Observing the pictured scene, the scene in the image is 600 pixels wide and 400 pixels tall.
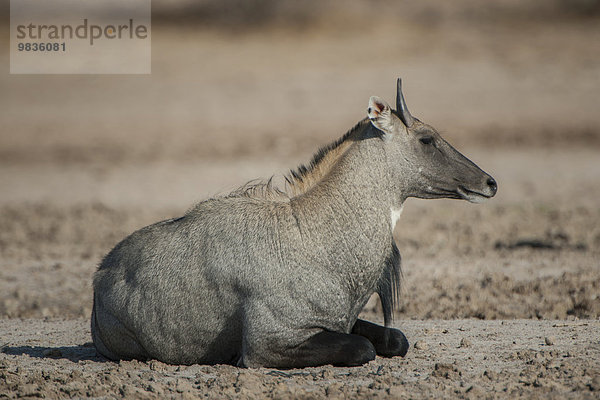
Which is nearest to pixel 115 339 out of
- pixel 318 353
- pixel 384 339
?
pixel 318 353

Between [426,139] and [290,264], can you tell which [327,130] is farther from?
[290,264]

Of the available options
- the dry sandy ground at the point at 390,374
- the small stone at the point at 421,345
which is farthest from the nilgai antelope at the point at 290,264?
the small stone at the point at 421,345

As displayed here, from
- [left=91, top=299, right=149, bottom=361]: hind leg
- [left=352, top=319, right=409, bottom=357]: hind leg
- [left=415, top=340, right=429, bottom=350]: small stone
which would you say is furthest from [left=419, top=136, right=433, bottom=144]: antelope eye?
[left=91, top=299, right=149, bottom=361]: hind leg

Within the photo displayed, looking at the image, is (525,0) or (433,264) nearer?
(433,264)

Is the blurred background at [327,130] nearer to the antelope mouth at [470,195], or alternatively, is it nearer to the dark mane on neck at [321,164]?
the antelope mouth at [470,195]

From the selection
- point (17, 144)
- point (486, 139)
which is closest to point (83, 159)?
point (17, 144)

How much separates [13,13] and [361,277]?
112 feet

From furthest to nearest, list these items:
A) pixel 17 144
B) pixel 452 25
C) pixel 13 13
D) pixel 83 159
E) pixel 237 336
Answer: pixel 13 13, pixel 452 25, pixel 17 144, pixel 83 159, pixel 237 336

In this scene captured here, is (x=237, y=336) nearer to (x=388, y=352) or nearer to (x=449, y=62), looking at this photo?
(x=388, y=352)

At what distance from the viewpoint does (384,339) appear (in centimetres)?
776

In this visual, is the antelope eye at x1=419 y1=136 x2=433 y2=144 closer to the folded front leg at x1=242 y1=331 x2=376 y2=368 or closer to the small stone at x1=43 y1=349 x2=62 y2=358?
the folded front leg at x1=242 y1=331 x2=376 y2=368

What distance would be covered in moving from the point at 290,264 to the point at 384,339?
1.09 meters

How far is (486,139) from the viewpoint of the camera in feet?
79.5

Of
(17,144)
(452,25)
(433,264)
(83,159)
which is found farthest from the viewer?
(452,25)
